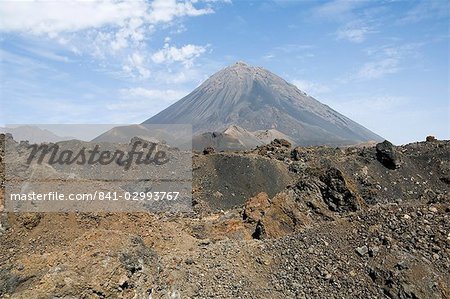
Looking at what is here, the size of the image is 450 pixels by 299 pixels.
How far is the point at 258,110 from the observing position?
14000cm

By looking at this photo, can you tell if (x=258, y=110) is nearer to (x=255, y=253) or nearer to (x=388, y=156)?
(x=388, y=156)

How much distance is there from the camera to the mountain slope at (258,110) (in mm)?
129500

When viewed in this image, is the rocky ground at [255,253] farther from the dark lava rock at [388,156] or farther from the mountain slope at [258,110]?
the mountain slope at [258,110]

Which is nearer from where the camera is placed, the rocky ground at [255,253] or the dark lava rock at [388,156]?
the rocky ground at [255,253]

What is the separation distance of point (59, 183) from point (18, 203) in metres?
1.29

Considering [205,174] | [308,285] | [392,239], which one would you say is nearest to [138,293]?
[308,285]

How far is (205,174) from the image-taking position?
24625mm

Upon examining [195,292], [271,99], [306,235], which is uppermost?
[271,99]

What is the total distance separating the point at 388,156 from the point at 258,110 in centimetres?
11696

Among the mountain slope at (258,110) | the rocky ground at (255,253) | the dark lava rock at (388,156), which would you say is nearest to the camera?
the rocky ground at (255,253)

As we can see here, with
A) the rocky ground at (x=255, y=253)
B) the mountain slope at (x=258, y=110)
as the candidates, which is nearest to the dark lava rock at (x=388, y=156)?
the rocky ground at (x=255, y=253)

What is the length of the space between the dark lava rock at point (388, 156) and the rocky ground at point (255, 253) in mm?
11579

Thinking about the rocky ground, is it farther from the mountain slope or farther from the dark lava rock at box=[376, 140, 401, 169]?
the mountain slope

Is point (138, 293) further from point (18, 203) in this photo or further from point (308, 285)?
point (18, 203)
